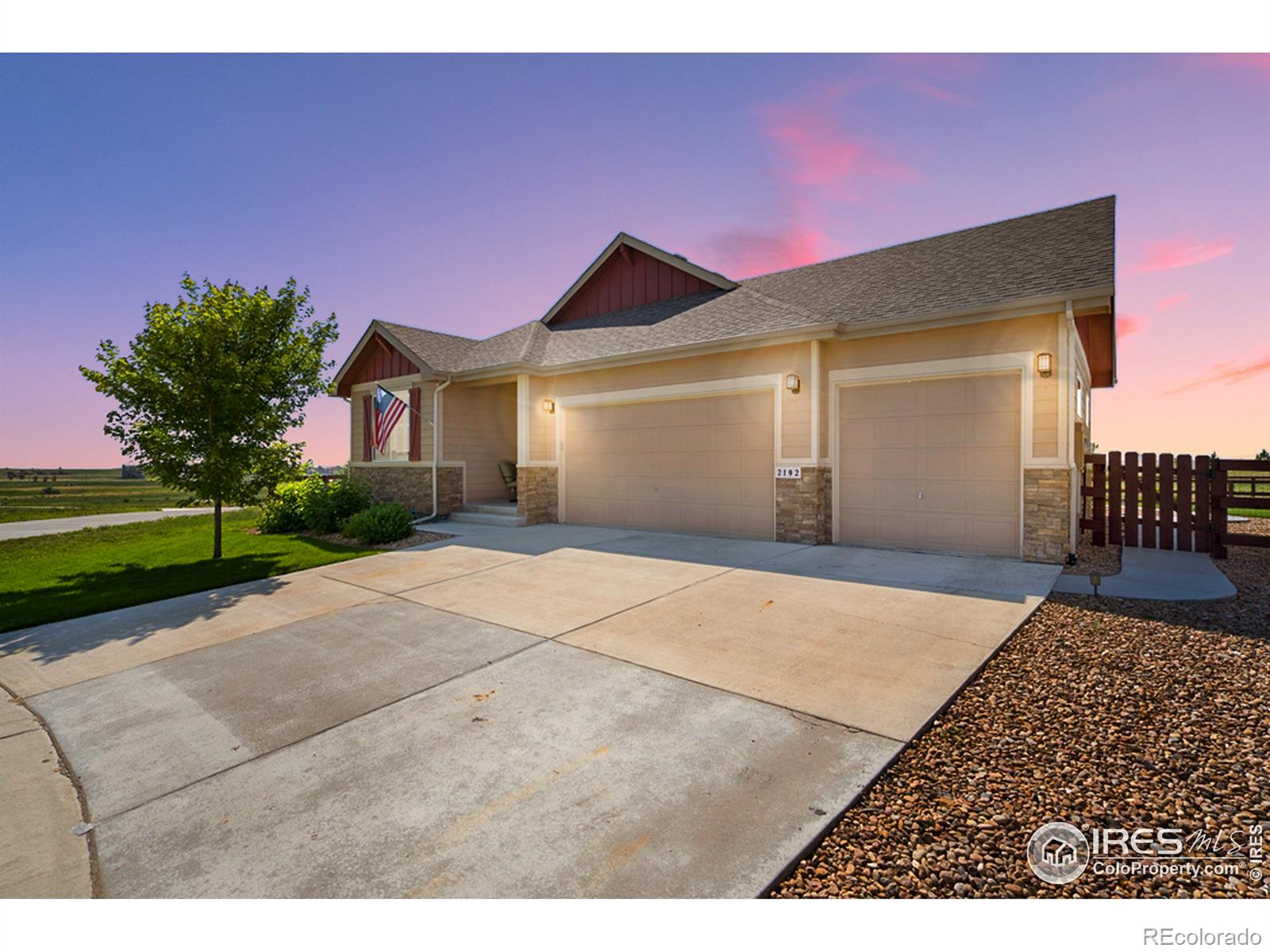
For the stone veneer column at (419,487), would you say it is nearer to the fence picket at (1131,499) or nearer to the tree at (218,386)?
the tree at (218,386)

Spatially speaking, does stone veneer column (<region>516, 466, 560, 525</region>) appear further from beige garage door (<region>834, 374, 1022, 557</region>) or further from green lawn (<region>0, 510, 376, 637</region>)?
beige garage door (<region>834, 374, 1022, 557</region>)

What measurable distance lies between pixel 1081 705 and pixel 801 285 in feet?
31.1

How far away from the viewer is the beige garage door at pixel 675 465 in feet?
32.2

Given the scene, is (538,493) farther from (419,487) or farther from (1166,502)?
(1166,502)

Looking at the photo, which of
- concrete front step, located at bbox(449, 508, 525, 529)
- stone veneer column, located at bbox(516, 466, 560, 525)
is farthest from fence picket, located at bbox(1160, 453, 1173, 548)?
concrete front step, located at bbox(449, 508, 525, 529)

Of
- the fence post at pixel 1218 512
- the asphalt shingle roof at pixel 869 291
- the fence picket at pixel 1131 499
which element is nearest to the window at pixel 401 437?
the asphalt shingle roof at pixel 869 291

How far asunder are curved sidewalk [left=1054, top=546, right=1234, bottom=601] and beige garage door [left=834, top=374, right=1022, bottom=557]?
136 centimetres

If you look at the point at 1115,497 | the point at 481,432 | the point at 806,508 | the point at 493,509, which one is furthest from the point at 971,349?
the point at 481,432

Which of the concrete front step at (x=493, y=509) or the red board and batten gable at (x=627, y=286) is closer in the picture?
the concrete front step at (x=493, y=509)

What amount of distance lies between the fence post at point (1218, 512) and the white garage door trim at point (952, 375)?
3.17 metres

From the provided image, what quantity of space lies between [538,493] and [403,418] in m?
4.45

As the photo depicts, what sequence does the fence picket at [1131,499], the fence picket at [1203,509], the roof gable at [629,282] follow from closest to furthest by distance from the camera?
the fence picket at [1203,509], the fence picket at [1131,499], the roof gable at [629,282]

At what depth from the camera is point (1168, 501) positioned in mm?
8594
